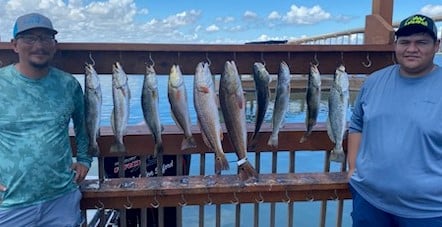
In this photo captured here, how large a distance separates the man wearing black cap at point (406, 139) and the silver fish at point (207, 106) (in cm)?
71

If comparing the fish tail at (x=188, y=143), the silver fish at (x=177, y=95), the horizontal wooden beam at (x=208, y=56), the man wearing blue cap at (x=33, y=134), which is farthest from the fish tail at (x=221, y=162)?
the man wearing blue cap at (x=33, y=134)

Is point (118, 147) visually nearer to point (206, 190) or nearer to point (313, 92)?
point (206, 190)

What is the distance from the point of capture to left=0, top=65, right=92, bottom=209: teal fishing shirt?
1824 millimetres

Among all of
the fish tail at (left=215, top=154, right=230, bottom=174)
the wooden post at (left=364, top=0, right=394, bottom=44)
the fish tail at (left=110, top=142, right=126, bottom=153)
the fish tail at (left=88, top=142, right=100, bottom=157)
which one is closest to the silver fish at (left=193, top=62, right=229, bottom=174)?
the fish tail at (left=215, top=154, right=230, bottom=174)

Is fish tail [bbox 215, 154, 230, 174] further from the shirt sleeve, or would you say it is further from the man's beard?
the man's beard

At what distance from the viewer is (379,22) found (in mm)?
2412

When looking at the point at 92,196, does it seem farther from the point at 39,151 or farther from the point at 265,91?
the point at 265,91

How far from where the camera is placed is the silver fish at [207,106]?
198 centimetres

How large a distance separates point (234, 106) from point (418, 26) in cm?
90

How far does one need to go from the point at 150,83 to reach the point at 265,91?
1.87 ft

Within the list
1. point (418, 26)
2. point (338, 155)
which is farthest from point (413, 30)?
point (338, 155)

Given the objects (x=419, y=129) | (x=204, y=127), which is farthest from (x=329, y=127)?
(x=204, y=127)

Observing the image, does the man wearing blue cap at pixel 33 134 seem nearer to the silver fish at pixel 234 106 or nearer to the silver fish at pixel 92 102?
the silver fish at pixel 92 102

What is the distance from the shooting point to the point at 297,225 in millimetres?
4418
